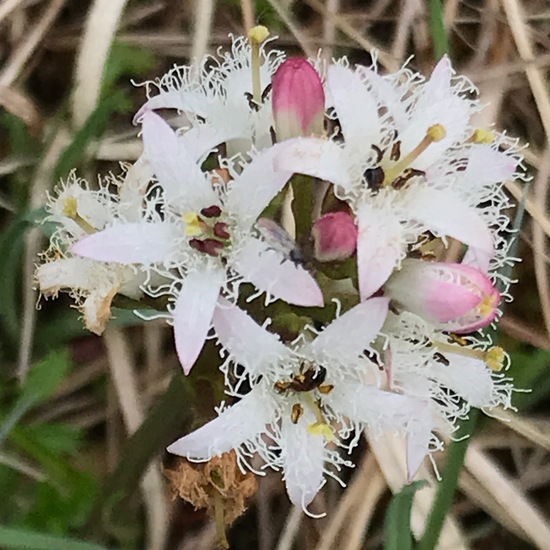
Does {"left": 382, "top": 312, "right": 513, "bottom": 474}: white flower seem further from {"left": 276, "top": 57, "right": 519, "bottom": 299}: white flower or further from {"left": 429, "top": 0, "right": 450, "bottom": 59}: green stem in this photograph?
{"left": 429, "top": 0, "right": 450, "bottom": 59}: green stem

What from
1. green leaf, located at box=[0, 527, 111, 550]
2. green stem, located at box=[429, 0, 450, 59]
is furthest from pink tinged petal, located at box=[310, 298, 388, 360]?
green stem, located at box=[429, 0, 450, 59]

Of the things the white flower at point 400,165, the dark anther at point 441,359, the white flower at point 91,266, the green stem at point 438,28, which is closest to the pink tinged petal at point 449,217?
the white flower at point 400,165

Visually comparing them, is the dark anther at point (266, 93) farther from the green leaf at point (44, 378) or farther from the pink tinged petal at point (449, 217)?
the green leaf at point (44, 378)

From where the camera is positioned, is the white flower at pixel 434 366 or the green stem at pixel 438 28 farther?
the green stem at pixel 438 28

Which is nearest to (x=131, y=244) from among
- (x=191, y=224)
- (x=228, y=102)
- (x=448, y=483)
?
(x=191, y=224)

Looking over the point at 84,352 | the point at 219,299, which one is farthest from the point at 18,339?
the point at 219,299

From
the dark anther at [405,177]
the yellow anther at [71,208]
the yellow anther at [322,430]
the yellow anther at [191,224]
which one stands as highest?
the dark anther at [405,177]

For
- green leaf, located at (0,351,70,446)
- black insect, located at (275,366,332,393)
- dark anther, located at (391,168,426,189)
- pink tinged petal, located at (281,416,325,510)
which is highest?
dark anther, located at (391,168,426,189)
